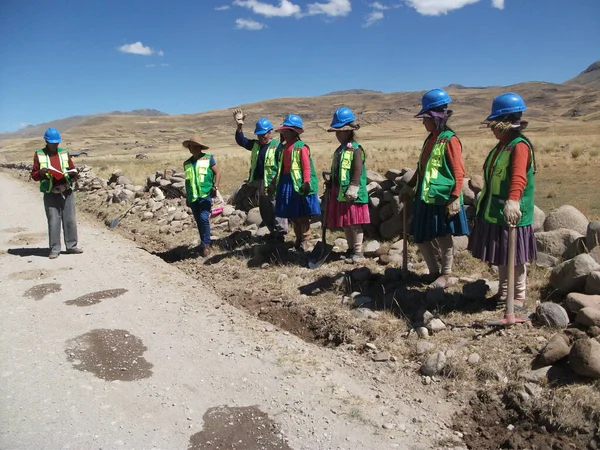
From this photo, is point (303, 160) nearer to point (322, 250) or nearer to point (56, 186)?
point (322, 250)

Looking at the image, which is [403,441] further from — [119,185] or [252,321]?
[119,185]

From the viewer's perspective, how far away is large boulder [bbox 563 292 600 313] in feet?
14.0

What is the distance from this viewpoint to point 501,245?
455 cm

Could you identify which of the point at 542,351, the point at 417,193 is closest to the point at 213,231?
the point at 417,193

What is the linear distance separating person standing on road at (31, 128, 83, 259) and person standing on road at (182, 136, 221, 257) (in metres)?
1.93

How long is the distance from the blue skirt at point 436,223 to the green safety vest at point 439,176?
0.56 ft

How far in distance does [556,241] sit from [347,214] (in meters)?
2.50

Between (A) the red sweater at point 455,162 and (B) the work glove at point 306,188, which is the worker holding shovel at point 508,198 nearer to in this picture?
(A) the red sweater at point 455,162

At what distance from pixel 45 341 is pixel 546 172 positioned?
13417 mm

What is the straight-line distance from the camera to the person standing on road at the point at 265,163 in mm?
7648

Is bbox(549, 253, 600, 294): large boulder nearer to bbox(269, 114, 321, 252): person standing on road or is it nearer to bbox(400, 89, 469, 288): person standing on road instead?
bbox(400, 89, 469, 288): person standing on road

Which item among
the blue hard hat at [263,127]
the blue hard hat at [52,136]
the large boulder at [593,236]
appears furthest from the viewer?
the blue hard hat at [52,136]

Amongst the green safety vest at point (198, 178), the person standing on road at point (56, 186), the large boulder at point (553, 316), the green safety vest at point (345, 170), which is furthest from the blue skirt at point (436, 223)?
the person standing on road at point (56, 186)

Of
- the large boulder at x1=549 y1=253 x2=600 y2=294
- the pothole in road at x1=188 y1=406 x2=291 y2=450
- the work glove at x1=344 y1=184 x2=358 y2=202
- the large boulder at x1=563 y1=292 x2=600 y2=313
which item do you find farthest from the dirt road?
the large boulder at x1=549 y1=253 x2=600 y2=294
